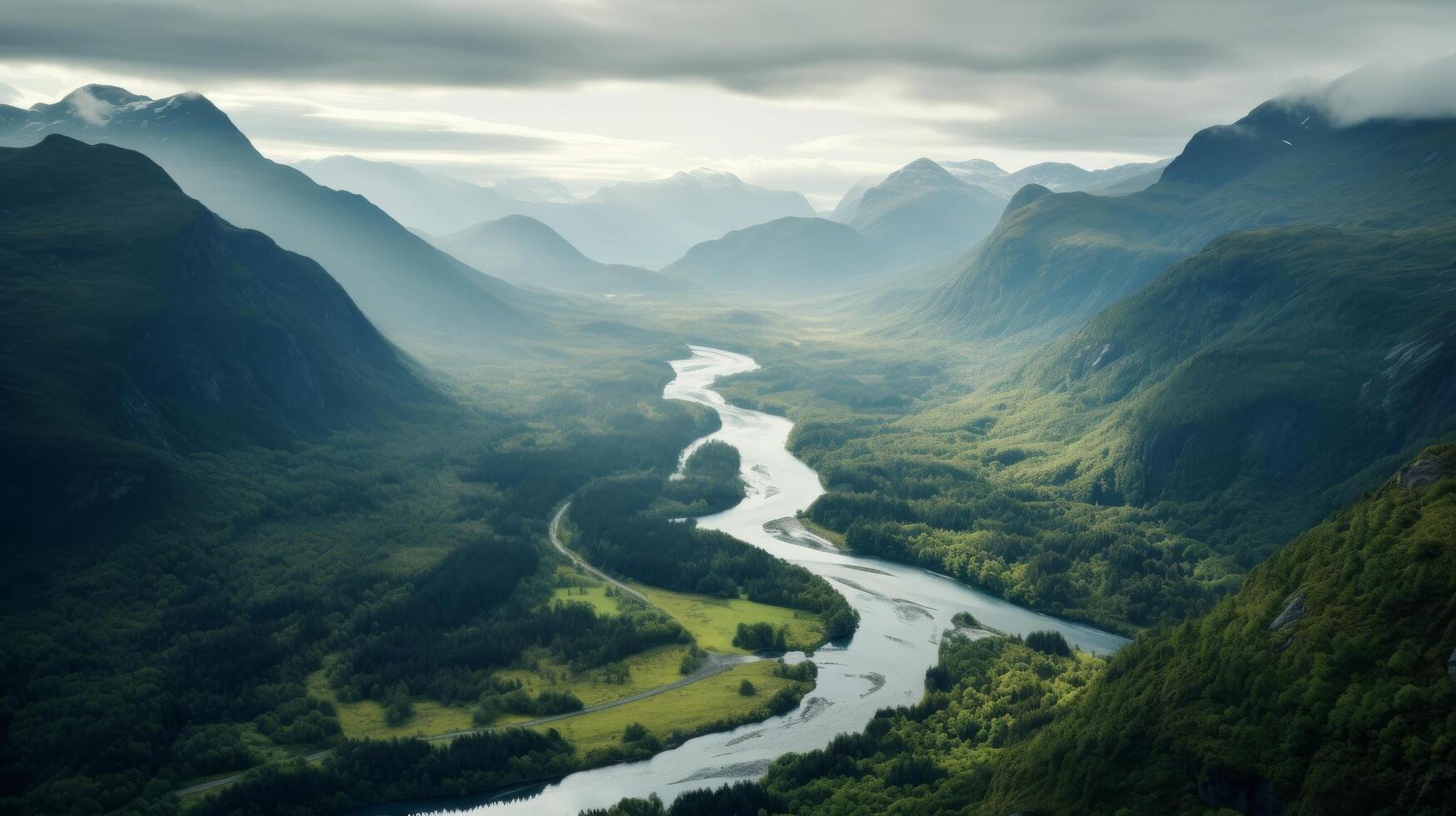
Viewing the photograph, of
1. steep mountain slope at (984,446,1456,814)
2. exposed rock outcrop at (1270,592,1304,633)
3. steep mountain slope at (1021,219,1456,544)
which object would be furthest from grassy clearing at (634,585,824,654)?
steep mountain slope at (1021,219,1456,544)

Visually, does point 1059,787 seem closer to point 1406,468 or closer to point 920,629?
A: point 1406,468

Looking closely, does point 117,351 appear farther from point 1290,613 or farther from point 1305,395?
point 1305,395

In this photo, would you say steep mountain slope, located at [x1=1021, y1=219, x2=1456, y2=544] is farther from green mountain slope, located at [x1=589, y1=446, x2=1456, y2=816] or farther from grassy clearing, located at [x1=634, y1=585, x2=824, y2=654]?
grassy clearing, located at [x1=634, y1=585, x2=824, y2=654]

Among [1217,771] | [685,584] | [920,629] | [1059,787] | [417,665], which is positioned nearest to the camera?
[1217,771]

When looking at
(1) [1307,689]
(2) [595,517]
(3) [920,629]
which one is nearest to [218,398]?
(2) [595,517]

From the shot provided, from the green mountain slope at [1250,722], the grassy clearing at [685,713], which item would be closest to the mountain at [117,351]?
the grassy clearing at [685,713]

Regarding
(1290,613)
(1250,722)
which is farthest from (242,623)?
(1290,613)

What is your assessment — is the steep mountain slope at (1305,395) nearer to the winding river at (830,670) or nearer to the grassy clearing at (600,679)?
the winding river at (830,670)
